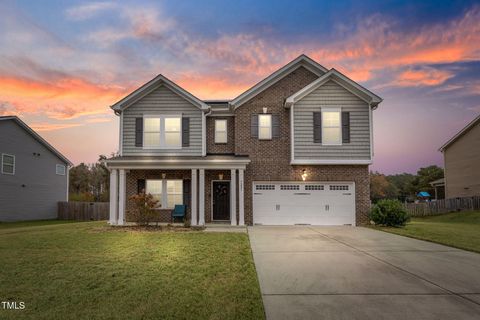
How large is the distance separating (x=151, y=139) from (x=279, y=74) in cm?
754

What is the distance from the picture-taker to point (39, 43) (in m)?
16.2

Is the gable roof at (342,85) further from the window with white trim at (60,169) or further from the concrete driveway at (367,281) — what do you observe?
the window with white trim at (60,169)

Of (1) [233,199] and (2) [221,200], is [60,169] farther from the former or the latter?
(1) [233,199]

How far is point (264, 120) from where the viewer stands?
1656cm

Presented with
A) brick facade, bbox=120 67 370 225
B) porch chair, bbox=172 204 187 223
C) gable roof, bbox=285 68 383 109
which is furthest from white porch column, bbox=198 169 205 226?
gable roof, bbox=285 68 383 109

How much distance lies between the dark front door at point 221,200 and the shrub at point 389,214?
7.38m

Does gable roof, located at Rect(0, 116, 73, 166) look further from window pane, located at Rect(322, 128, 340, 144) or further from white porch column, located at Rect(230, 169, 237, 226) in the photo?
window pane, located at Rect(322, 128, 340, 144)

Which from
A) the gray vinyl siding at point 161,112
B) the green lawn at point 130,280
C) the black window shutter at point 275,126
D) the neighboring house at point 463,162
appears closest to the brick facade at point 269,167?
the black window shutter at point 275,126

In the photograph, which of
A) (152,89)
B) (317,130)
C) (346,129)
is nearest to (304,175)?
(317,130)

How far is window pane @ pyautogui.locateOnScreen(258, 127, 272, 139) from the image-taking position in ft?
53.9

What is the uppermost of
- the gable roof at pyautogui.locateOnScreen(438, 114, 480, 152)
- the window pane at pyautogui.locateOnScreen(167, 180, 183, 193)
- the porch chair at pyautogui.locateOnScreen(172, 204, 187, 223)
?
the gable roof at pyautogui.locateOnScreen(438, 114, 480, 152)

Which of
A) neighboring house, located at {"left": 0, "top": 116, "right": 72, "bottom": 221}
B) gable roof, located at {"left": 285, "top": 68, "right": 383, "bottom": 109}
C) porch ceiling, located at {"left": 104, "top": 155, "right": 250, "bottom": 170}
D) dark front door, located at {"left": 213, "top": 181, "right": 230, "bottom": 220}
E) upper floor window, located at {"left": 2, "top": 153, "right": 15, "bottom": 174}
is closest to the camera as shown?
porch ceiling, located at {"left": 104, "top": 155, "right": 250, "bottom": 170}

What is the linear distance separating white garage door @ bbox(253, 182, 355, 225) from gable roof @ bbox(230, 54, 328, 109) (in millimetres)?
4424

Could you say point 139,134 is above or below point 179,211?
above
